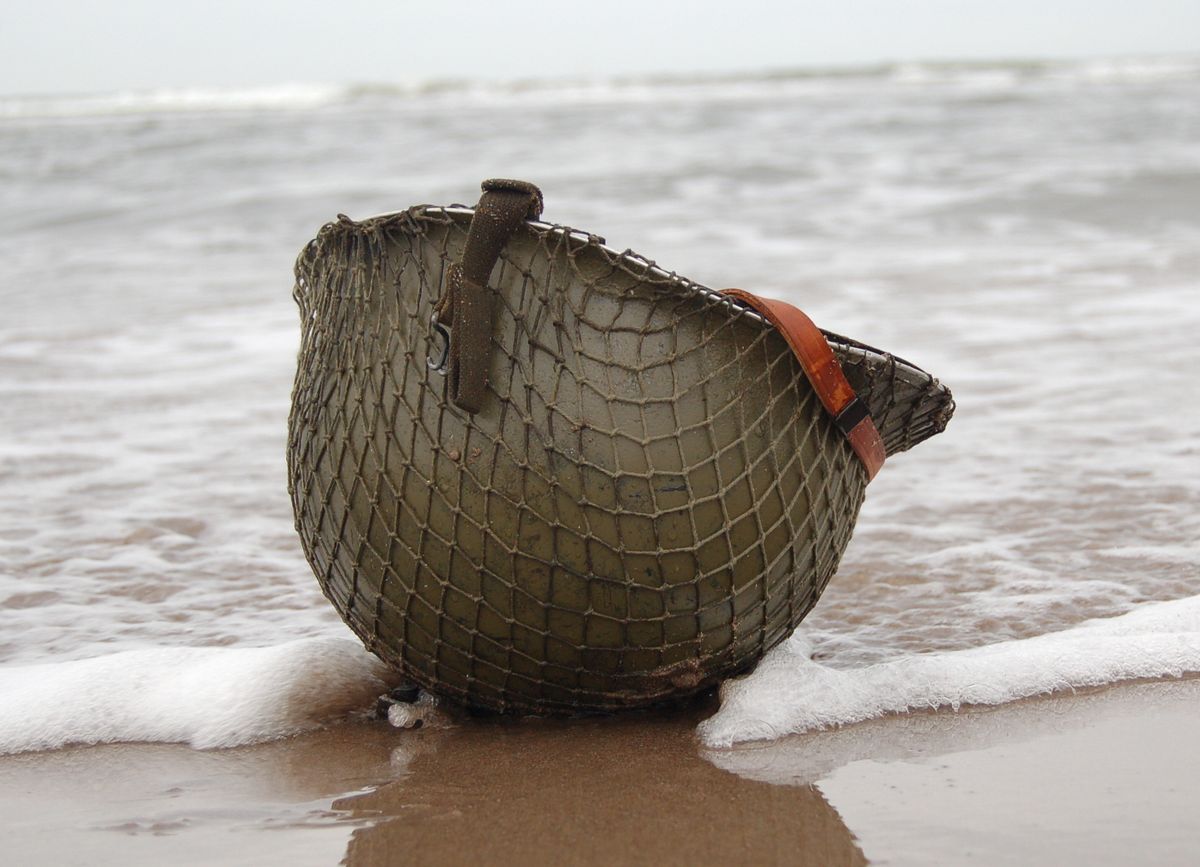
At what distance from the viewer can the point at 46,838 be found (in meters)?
→ 1.99

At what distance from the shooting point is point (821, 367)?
2074 millimetres

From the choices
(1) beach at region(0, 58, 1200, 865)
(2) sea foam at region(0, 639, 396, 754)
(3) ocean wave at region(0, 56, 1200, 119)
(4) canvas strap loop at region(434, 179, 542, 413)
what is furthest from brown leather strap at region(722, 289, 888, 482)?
(3) ocean wave at region(0, 56, 1200, 119)

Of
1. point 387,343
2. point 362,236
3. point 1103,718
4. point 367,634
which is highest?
point 362,236

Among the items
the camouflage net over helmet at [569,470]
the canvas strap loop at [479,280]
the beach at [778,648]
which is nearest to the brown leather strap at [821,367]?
the camouflage net over helmet at [569,470]

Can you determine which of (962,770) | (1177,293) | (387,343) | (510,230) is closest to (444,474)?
(387,343)

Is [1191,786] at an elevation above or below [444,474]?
below

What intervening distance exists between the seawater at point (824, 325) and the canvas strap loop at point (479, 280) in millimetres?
777

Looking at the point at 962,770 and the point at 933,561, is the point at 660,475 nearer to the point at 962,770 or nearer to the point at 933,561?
the point at 962,770

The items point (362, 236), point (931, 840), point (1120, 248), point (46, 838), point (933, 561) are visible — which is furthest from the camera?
point (1120, 248)

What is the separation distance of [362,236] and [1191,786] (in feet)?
4.96

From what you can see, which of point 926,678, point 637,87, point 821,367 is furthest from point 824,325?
point 637,87

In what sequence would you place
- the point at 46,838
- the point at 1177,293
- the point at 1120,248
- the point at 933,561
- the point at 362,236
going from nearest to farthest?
the point at 46,838
the point at 362,236
the point at 933,561
the point at 1177,293
the point at 1120,248

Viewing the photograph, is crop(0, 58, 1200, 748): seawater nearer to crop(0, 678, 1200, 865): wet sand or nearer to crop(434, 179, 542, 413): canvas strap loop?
crop(0, 678, 1200, 865): wet sand

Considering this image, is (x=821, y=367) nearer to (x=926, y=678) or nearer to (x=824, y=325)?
(x=926, y=678)
